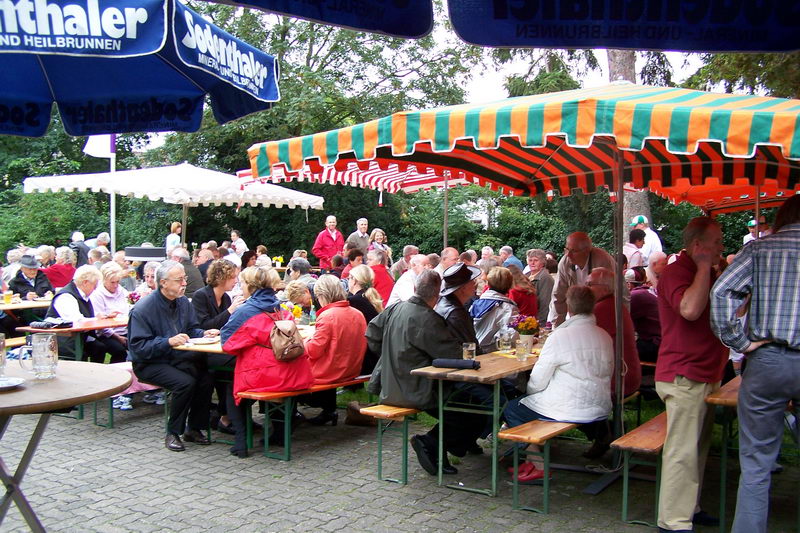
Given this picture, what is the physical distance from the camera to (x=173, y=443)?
6.01 m

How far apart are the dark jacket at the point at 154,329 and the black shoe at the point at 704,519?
4074 mm

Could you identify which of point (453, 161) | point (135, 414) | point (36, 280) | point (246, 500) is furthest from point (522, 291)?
point (36, 280)

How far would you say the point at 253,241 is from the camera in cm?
2450

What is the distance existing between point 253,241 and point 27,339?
17.4 metres

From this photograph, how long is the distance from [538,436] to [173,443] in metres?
3.15

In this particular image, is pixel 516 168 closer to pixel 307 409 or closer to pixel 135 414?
pixel 307 409

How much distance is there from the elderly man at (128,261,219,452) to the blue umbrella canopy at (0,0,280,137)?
202 centimetres

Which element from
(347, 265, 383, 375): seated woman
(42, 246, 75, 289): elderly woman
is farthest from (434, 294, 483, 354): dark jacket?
(42, 246, 75, 289): elderly woman

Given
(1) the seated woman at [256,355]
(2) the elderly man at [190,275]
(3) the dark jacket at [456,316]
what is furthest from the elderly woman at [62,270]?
(3) the dark jacket at [456,316]

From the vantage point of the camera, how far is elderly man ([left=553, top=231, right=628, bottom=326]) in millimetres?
6793

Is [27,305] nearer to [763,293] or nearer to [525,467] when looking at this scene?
[525,467]

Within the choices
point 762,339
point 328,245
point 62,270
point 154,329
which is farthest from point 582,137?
point 328,245

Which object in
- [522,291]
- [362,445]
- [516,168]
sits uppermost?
[516,168]

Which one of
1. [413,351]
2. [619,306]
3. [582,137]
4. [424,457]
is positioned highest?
[582,137]
